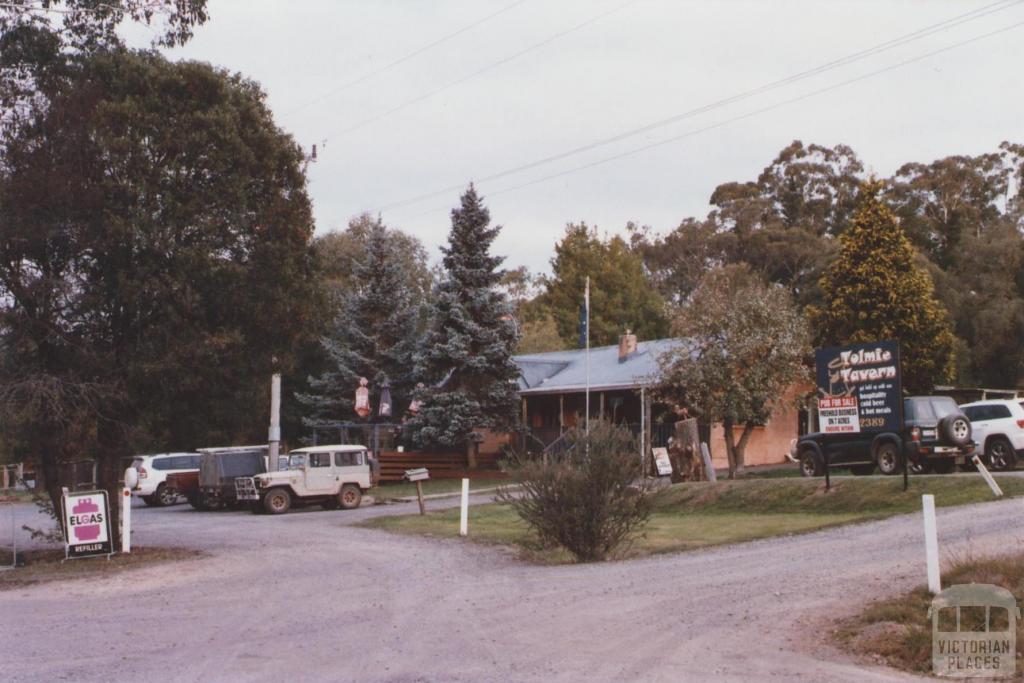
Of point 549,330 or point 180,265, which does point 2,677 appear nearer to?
point 180,265

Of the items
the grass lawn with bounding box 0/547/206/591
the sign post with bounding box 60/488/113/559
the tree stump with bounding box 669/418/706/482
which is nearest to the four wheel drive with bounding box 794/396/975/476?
the tree stump with bounding box 669/418/706/482

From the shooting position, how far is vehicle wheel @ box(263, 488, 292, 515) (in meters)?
29.9

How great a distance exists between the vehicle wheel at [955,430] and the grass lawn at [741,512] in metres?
2.48

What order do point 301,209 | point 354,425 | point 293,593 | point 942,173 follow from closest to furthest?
point 293,593 → point 301,209 → point 354,425 → point 942,173

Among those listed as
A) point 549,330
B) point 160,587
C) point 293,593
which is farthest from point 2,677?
point 549,330

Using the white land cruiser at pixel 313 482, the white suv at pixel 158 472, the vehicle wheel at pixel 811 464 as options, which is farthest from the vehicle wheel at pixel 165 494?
the vehicle wheel at pixel 811 464

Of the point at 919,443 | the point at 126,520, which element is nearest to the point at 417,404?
the point at 919,443

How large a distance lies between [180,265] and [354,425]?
23.2m

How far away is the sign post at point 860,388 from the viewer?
2125 cm

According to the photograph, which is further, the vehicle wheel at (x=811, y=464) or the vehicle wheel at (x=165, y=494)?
the vehicle wheel at (x=165, y=494)

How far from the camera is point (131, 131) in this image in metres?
18.6

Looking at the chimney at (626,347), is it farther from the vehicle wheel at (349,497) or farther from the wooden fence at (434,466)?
the vehicle wheel at (349,497)

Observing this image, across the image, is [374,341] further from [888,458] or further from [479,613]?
[479,613]

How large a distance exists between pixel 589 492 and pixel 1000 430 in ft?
47.6
